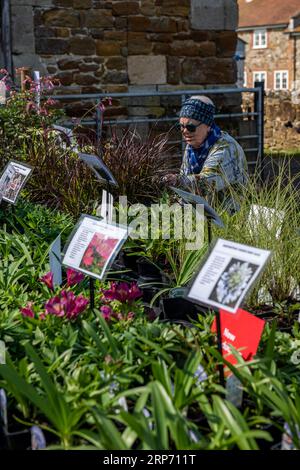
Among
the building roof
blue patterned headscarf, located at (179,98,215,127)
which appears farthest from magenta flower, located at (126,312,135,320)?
the building roof

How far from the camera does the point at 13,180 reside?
3.48 metres

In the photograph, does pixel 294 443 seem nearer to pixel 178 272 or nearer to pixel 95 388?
pixel 95 388

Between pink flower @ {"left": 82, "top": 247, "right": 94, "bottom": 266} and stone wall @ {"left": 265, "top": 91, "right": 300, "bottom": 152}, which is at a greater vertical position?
pink flower @ {"left": 82, "top": 247, "right": 94, "bottom": 266}

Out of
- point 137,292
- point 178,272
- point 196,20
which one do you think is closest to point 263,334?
point 137,292

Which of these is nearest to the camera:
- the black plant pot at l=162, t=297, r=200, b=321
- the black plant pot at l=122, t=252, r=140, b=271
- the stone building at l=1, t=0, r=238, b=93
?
the black plant pot at l=162, t=297, r=200, b=321

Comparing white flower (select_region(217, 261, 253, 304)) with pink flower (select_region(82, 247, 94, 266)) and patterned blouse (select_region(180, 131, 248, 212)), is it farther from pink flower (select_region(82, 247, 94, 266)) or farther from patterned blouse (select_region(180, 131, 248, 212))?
patterned blouse (select_region(180, 131, 248, 212))

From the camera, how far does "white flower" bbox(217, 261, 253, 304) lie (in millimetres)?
1932

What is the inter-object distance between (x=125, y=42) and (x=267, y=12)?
37091mm

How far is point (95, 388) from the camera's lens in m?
1.95

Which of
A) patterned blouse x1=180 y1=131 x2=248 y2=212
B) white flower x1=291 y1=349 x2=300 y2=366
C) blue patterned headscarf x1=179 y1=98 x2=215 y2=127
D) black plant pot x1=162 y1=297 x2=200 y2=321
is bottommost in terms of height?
black plant pot x1=162 y1=297 x2=200 y2=321

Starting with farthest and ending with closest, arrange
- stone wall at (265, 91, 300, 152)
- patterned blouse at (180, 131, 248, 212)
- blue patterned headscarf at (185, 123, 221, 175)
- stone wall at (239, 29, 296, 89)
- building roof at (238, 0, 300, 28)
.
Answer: building roof at (238, 0, 300, 28), stone wall at (239, 29, 296, 89), stone wall at (265, 91, 300, 152), blue patterned headscarf at (185, 123, 221, 175), patterned blouse at (180, 131, 248, 212)

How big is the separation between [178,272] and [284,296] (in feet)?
1.70

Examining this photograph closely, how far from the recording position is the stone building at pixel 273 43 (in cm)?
4094

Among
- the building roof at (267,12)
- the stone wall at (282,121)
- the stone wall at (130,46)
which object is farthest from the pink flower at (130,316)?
the building roof at (267,12)
